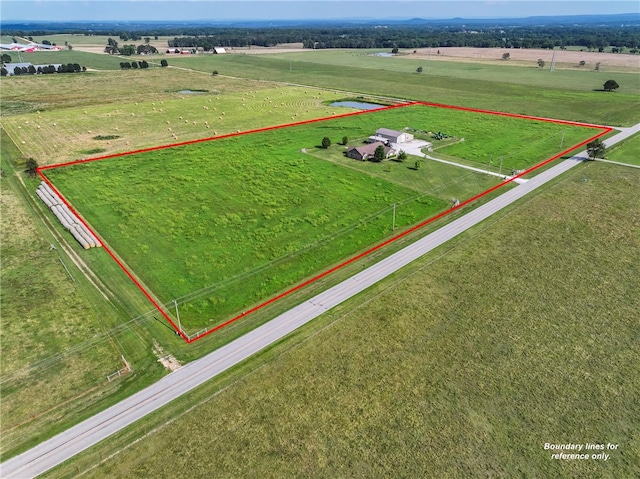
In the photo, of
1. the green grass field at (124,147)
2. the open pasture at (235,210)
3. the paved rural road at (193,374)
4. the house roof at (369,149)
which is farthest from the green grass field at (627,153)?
the paved rural road at (193,374)

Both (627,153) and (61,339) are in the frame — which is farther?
(627,153)

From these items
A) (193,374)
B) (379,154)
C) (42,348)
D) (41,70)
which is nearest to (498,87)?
(379,154)

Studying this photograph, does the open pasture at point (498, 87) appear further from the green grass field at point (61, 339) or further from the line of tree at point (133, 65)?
the green grass field at point (61, 339)

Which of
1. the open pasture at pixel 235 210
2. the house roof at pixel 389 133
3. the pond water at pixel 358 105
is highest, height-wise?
the pond water at pixel 358 105

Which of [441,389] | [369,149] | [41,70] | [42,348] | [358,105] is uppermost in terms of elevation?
[41,70]

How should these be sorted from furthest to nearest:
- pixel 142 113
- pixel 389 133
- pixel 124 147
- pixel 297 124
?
pixel 142 113
pixel 297 124
pixel 389 133
pixel 124 147

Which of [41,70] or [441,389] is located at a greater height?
[41,70]

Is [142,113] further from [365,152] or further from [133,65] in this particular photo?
[133,65]
